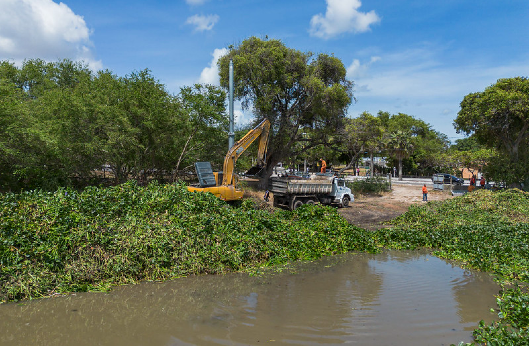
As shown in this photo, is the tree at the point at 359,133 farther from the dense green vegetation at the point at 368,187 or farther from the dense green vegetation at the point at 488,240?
the dense green vegetation at the point at 488,240

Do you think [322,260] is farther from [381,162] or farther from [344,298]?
[381,162]

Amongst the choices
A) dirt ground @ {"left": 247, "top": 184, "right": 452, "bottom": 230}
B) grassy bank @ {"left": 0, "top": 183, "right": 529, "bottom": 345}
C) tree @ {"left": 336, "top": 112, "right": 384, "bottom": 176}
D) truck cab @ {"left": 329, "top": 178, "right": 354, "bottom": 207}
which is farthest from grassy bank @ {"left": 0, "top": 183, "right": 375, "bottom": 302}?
tree @ {"left": 336, "top": 112, "right": 384, "bottom": 176}

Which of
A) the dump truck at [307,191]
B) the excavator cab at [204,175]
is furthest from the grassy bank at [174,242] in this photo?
the dump truck at [307,191]

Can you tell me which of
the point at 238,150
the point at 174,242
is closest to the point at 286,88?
the point at 238,150

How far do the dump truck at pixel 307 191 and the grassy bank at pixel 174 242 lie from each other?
5.75 meters

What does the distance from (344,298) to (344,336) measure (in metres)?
1.92

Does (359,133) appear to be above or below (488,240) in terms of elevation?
above

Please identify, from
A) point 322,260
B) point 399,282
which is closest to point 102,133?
point 322,260

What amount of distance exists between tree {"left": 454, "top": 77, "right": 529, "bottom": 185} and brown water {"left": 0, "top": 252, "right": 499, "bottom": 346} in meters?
19.5

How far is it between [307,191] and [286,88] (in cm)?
880

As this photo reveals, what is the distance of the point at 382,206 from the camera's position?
80.2ft

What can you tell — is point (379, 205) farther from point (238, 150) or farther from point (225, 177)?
point (225, 177)

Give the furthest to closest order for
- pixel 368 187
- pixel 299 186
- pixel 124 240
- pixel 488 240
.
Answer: pixel 368 187, pixel 299 186, pixel 488 240, pixel 124 240

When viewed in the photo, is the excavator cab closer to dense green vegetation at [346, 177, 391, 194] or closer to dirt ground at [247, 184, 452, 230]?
dirt ground at [247, 184, 452, 230]
